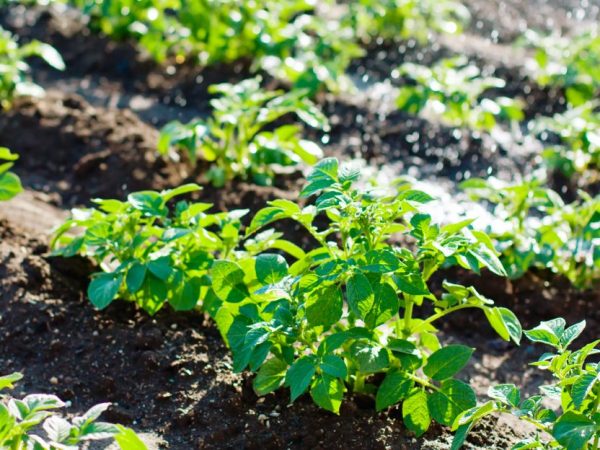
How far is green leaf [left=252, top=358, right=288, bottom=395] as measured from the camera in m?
3.05

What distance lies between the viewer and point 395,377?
3004 millimetres

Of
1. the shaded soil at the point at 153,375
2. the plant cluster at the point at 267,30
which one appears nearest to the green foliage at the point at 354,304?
the shaded soil at the point at 153,375

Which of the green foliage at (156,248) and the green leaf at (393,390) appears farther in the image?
the green foliage at (156,248)

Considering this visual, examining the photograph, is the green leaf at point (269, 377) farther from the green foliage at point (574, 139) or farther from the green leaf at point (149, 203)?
the green foliage at point (574, 139)

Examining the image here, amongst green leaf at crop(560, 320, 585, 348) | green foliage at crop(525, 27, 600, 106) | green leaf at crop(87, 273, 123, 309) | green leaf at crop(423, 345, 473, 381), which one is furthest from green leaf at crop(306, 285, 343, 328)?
green foliage at crop(525, 27, 600, 106)

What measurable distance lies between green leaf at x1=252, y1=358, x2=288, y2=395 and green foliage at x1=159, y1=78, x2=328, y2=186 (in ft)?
4.76

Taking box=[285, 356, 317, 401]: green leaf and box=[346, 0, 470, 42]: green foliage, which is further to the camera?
box=[346, 0, 470, 42]: green foliage

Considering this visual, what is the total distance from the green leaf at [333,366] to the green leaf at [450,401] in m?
0.34

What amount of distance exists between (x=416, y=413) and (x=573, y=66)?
12.7 feet

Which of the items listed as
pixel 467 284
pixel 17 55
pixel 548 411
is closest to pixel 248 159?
pixel 467 284

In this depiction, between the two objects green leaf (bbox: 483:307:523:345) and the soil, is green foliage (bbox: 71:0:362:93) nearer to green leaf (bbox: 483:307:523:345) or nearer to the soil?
the soil

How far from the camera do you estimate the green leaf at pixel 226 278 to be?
10.4 feet

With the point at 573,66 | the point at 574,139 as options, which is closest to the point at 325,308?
the point at 574,139

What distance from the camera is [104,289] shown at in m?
3.33
